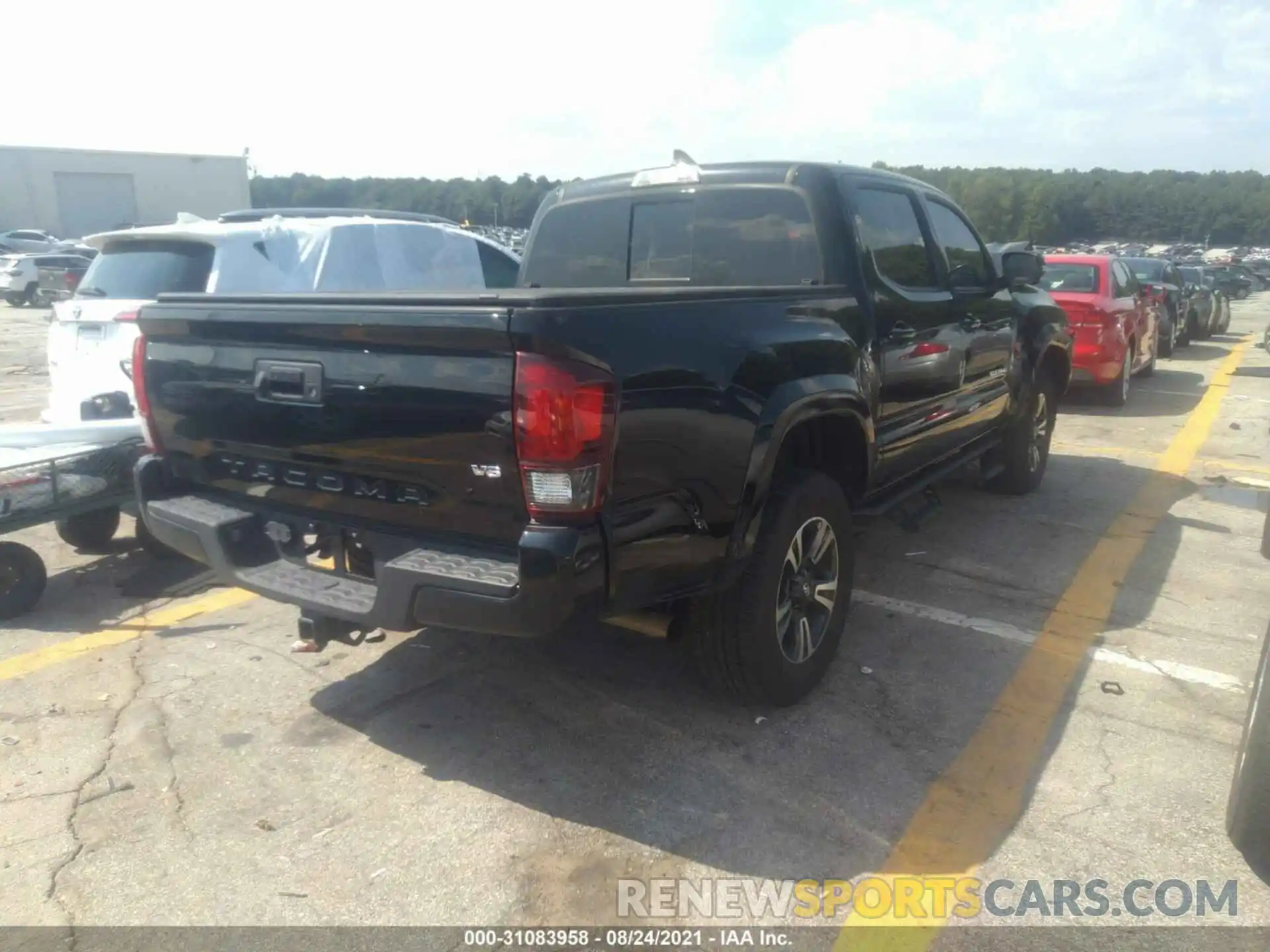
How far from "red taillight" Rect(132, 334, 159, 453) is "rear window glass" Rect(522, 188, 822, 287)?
198 cm

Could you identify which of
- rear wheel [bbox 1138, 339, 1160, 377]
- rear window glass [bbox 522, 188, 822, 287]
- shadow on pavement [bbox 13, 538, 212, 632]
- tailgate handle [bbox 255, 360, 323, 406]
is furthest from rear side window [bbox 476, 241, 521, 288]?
rear wheel [bbox 1138, 339, 1160, 377]

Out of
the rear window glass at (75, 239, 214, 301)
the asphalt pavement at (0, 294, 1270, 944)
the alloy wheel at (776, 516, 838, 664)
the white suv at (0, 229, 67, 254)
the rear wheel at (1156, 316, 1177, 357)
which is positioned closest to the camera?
the asphalt pavement at (0, 294, 1270, 944)

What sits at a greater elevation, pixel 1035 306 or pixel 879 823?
pixel 1035 306

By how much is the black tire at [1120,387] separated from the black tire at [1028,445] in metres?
4.60

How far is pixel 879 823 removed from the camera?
123 inches

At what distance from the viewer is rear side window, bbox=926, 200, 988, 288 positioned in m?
5.20

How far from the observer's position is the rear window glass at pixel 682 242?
4273 millimetres

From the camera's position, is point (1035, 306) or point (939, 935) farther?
point (1035, 306)

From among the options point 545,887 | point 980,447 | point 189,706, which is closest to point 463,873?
point 545,887

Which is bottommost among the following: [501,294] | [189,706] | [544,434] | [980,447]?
[189,706]

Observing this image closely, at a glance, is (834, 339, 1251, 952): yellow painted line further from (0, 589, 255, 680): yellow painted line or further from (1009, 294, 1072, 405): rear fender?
(0, 589, 255, 680): yellow painted line

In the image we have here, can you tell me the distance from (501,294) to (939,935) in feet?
6.91

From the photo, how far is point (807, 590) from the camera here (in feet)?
12.6

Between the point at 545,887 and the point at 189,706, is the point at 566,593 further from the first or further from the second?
the point at 189,706
